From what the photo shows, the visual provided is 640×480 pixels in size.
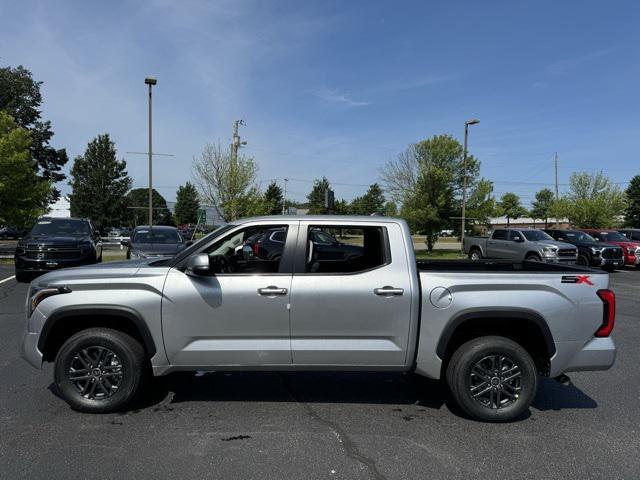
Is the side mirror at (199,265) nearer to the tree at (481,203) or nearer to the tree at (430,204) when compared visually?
the tree at (430,204)

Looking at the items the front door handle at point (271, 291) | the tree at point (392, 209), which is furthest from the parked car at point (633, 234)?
the front door handle at point (271, 291)

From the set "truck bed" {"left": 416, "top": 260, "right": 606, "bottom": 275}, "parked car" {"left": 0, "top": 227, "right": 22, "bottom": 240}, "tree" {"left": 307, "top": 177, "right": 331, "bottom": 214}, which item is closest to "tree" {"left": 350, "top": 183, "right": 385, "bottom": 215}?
"tree" {"left": 307, "top": 177, "right": 331, "bottom": 214}

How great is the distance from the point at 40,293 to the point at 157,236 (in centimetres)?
1003

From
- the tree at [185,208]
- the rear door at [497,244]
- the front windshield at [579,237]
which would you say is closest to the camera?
the rear door at [497,244]

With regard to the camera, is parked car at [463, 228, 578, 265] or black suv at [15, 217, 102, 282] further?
parked car at [463, 228, 578, 265]

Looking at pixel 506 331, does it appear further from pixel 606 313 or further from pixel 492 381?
pixel 606 313

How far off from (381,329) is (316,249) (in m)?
1.44

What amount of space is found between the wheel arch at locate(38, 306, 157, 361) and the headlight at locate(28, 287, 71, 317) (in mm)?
178

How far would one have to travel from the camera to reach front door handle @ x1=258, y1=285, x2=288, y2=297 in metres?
3.95

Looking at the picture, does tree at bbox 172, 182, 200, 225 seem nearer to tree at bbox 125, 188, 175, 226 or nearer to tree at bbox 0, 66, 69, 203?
tree at bbox 125, 188, 175, 226

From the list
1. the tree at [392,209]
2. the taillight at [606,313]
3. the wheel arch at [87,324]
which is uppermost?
the tree at [392,209]

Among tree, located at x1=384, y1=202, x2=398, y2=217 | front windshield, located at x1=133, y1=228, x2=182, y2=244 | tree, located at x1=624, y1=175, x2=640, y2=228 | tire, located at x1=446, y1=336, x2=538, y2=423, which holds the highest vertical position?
tree, located at x1=624, y1=175, x2=640, y2=228

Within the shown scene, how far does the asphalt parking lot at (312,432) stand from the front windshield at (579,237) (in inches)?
649

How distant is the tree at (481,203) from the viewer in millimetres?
30781
